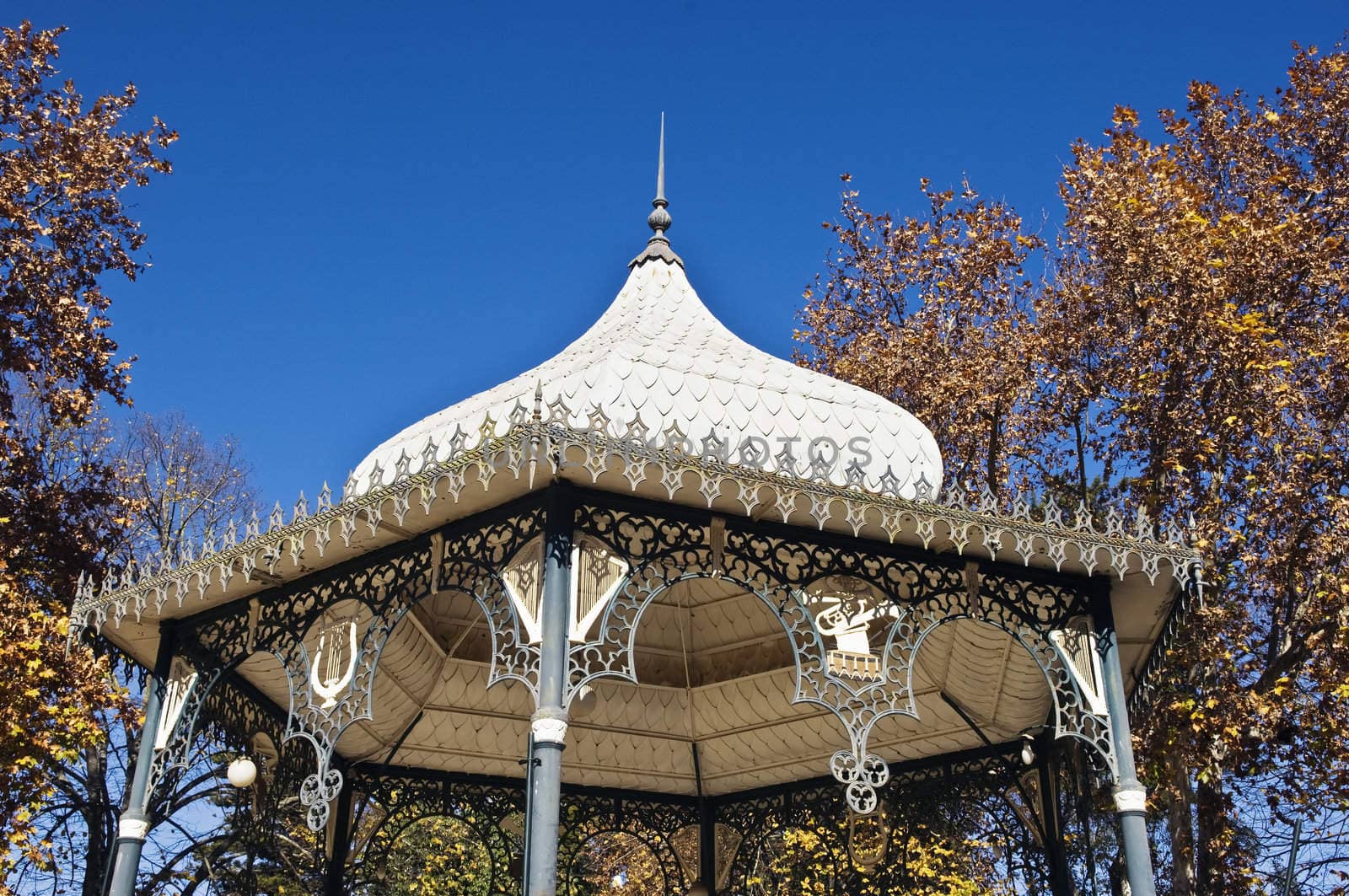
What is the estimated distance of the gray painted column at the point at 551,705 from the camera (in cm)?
864

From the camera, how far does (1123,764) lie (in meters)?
10.6

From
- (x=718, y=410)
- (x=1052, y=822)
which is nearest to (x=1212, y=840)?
(x=1052, y=822)

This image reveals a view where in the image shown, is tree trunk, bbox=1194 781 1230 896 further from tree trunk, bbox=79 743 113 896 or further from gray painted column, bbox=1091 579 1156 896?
tree trunk, bbox=79 743 113 896

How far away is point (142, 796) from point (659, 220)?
845 cm

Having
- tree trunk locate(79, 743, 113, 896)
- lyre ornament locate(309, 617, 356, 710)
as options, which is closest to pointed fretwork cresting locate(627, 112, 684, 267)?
lyre ornament locate(309, 617, 356, 710)

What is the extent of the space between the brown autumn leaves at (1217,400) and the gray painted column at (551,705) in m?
9.24

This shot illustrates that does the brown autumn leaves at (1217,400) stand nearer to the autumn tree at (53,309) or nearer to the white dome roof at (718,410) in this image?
the white dome roof at (718,410)

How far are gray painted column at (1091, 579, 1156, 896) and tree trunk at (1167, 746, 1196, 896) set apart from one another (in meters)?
5.95

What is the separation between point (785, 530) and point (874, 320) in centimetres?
1388

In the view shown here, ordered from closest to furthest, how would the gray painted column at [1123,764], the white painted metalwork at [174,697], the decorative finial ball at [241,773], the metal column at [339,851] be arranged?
the gray painted column at [1123,764] → the white painted metalwork at [174,697] → the decorative finial ball at [241,773] → the metal column at [339,851]

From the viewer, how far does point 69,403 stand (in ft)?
52.6

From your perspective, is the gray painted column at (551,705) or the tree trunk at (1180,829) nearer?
the gray painted column at (551,705)

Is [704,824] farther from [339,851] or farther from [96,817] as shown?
[96,817]

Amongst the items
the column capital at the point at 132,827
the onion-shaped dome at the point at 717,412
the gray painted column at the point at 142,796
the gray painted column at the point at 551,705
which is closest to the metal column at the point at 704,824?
the onion-shaped dome at the point at 717,412
